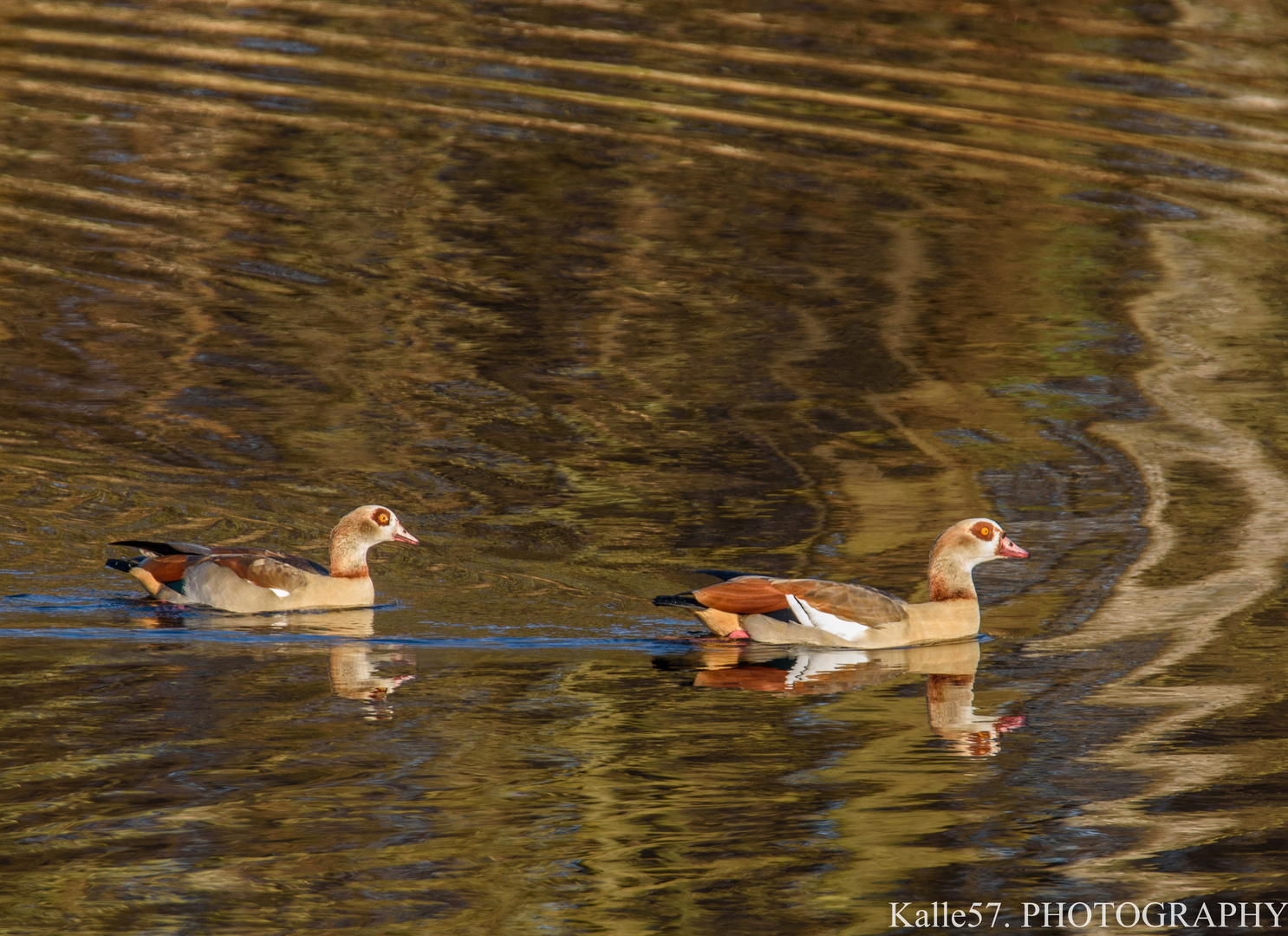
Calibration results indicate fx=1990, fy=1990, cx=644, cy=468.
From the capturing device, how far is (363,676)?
10.6 meters

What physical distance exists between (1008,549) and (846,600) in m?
1.22

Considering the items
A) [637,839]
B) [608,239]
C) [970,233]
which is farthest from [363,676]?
[970,233]

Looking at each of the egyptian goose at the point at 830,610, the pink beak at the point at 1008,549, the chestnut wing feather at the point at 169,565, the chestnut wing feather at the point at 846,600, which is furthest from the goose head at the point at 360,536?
the pink beak at the point at 1008,549

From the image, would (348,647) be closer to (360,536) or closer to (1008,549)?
(360,536)

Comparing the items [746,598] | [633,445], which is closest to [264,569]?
[746,598]

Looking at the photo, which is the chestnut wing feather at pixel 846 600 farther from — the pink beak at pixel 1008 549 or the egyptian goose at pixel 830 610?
the pink beak at pixel 1008 549

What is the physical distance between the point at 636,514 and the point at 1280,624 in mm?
4265

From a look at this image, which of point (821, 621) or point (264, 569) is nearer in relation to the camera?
point (821, 621)

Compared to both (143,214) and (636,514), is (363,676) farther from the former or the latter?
(143,214)

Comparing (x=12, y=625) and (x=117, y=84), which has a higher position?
(x=117, y=84)

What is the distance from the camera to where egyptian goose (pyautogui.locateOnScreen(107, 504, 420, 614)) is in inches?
472

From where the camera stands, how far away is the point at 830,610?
11.2 m

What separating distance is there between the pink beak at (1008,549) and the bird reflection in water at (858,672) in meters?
0.59

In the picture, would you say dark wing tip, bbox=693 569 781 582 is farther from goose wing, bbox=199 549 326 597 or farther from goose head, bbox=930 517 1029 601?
goose wing, bbox=199 549 326 597
